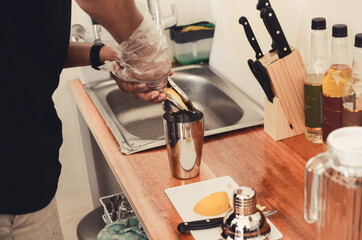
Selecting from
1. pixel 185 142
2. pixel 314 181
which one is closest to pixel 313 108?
pixel 185 142

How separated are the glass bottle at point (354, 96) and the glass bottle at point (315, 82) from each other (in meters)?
0.14

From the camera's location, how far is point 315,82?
141cm

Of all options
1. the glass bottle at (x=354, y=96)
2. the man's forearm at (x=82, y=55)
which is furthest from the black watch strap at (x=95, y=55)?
the glass bottle at (x=354, y=96)

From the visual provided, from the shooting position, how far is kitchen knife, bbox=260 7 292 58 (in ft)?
4.48

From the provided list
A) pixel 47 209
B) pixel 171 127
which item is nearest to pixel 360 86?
pixel 171 127

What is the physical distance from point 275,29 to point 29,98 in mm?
664

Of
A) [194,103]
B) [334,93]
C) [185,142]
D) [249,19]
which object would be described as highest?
[249,19]

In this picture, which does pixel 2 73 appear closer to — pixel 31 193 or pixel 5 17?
pixel 5 17

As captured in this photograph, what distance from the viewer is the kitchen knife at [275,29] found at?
137 centimetres

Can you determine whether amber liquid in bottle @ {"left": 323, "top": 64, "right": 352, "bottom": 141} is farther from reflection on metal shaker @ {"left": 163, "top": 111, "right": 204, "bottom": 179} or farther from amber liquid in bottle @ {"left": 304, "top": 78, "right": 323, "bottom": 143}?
reflection on metal shaker @ {"left": 163, "top": 111, "right": 204, "bottom": 179}

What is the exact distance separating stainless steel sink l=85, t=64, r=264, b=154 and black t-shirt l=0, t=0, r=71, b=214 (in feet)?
1.41

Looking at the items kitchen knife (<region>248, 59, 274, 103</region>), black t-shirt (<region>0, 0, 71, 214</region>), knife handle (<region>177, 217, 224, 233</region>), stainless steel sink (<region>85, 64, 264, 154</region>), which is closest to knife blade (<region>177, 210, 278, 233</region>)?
knife handle (<region>177, 217, 224, 233</region>)

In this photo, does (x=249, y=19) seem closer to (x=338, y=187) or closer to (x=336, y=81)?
(x=336, y=81)

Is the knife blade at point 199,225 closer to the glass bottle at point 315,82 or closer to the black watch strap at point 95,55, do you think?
the glass bottle at point 315,82
